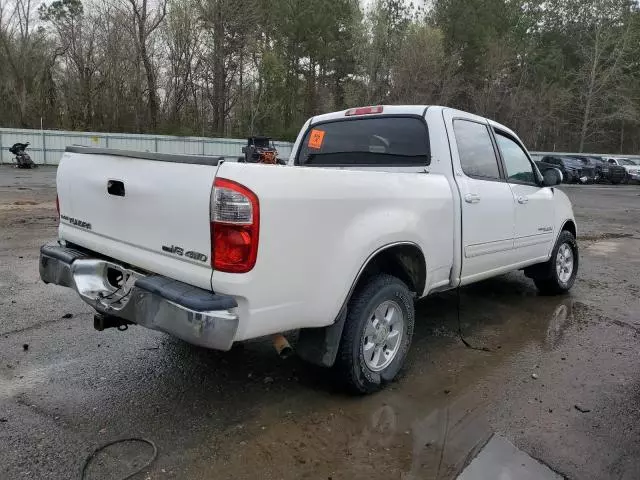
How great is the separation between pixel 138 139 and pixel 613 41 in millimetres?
39733

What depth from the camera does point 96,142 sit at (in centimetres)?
2628

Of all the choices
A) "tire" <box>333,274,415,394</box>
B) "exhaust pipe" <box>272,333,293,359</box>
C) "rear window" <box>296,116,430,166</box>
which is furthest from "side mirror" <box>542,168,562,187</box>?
"exhaust pipe" <box>272,333,293,359</box>

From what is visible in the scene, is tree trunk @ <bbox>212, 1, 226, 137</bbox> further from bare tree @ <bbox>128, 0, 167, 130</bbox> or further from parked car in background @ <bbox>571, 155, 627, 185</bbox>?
parked car in background @ <bbox>571, 155, 627, 185</bbox>

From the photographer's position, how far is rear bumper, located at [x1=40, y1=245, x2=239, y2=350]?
261 centimetres

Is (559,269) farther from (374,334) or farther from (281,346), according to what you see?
(281,346)

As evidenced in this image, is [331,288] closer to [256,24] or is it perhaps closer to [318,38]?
[256,24]

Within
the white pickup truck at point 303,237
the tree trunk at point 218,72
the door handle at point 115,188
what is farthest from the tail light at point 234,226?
the tree trunk at point 218,72

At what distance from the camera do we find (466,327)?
4.98 metres

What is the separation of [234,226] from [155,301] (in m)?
0.61

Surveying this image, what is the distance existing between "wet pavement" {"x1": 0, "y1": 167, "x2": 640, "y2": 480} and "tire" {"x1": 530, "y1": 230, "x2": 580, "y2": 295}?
0.70 metres

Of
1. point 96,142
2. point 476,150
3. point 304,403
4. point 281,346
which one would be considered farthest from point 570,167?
point 281,346

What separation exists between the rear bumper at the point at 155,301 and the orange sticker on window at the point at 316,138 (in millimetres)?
2293

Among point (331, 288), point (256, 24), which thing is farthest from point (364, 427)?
point (256, 24)

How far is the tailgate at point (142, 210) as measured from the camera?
2.73 meters
